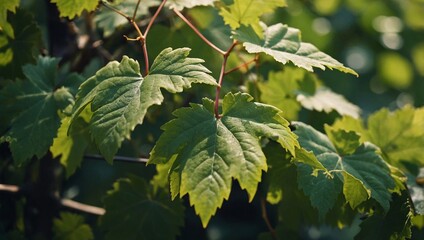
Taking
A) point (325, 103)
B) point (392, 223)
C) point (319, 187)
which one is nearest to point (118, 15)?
point (325, 103)

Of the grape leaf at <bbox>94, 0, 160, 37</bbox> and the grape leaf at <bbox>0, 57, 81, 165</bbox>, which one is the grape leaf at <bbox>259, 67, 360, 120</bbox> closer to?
the grape leaf at <bbox>94, 0, 160, 37</bbox>

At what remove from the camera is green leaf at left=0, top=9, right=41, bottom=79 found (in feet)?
5.19

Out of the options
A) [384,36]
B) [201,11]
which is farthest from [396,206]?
[384,36]

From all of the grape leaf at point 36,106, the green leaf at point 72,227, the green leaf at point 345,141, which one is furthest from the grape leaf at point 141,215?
the green leaf at point 345,141

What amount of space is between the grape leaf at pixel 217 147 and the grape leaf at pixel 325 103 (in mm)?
438

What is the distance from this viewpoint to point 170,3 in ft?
5.24

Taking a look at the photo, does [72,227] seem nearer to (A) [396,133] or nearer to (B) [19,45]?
(B) [19,45]

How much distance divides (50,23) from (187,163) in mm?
853

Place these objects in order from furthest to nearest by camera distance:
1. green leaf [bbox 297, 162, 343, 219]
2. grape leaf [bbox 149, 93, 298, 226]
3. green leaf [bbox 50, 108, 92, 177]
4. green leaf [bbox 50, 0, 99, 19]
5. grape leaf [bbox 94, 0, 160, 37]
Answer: grape leaf [bbox 94, 0, 160, 37] → green leaf [bbox 50, 108, 92, 177] → green leaf [bbox 50, 0, 99, 19] → green leaf [bbox 297, 162, 343, 219] → grape leaf [bbox 149, 93, 298, 226]

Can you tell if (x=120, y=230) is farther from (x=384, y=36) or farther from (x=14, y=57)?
(x=384, y=36)

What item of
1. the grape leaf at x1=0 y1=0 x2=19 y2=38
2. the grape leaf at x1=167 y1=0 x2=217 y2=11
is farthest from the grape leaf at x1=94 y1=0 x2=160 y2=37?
the grape leaf at x1=0 y1=0 x2=19 y2=38

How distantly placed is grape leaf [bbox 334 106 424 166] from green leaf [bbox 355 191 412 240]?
0.23 metres

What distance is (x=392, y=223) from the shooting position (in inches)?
55.2

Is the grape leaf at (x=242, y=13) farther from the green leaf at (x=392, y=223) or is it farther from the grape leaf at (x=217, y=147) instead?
the green leaf at (x=392, y=223)
